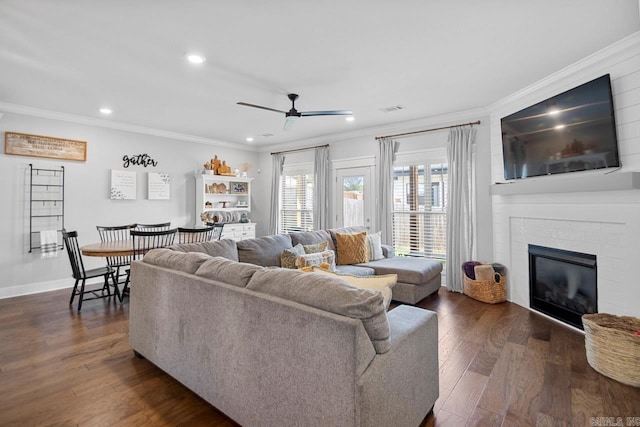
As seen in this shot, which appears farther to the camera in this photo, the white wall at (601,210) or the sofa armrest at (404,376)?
the white wall at (601,210)

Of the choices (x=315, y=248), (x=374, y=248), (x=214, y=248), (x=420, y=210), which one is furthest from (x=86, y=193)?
(x=420, y=210)

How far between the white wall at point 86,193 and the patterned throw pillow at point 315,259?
3.49 meters

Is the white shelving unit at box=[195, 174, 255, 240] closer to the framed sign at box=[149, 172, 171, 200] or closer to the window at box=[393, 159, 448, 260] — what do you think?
the framed sign at box=[149, 172, 171, 200]

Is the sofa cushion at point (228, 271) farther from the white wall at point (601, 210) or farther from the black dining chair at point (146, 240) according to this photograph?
the white wall at point (601, 210)

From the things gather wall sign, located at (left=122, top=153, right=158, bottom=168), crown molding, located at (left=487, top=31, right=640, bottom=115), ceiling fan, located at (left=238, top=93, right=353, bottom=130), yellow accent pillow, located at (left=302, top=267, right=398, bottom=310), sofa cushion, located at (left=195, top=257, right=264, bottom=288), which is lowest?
yellow accent pillow, located at (left=302, top=267, right=398, bottom=310)

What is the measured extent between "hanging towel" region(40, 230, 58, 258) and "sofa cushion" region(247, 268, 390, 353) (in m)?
4.50

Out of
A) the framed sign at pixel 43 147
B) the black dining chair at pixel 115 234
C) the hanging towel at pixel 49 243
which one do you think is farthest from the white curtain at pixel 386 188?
the hanging towel at pixel 49 243

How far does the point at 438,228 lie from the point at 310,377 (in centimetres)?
402

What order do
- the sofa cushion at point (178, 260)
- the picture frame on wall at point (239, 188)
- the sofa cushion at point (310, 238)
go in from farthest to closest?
the picture frame on wall at point (239, 188) → the sofa cushion at point (310, 238) → the sofa cushion at point (178, 260)

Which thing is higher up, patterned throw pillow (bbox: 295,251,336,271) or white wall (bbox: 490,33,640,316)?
white wall (bbox: 490,33,640,316)

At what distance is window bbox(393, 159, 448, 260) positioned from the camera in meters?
4.86

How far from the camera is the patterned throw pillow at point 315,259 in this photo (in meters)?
3.46

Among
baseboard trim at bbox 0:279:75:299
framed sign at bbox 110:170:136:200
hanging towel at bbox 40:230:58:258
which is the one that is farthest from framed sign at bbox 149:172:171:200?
baseboard trim at bbox 0:279:75:299

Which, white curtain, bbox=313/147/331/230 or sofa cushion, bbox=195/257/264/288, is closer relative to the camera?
sofa cushion, bbox=195/257/264/288
